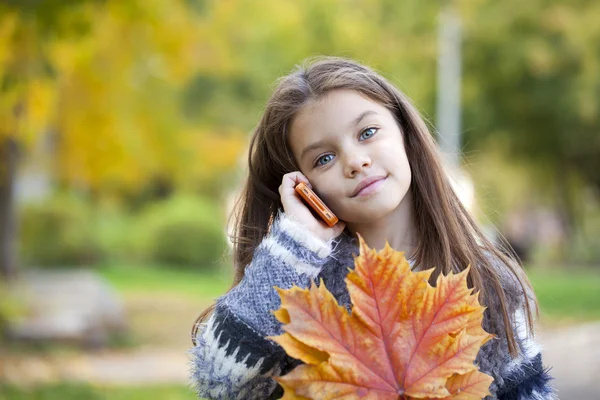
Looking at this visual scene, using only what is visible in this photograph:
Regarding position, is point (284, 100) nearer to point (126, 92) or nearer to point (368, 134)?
point (368, 134)

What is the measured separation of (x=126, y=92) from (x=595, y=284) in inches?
382

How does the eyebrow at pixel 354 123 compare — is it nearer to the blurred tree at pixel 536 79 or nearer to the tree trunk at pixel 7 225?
the tree trunk at pixel 7 225

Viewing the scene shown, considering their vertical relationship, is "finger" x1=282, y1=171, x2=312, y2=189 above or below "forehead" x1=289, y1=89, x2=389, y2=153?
below

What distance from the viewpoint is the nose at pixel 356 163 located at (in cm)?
179

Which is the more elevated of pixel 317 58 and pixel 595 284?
pixel 595 284

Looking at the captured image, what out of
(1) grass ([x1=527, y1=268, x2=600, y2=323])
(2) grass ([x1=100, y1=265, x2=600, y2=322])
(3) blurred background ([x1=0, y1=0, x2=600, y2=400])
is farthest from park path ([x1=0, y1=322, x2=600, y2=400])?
(2) grass ([x1=100, y1=265, x2=600, y2=322])

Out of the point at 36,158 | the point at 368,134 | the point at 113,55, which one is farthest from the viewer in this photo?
the point at 36,158

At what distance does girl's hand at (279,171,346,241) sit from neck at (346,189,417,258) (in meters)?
0.08

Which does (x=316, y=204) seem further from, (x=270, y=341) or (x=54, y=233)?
(x=54, y=233)

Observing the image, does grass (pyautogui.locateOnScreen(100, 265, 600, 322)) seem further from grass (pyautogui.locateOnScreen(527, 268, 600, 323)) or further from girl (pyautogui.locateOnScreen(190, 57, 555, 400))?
girl (pyautogui.locateOnScreen(190, 57, 555, 400))

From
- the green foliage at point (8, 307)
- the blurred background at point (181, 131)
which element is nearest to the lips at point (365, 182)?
the blurred background at point (181, 131)

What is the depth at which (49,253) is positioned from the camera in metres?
19.0

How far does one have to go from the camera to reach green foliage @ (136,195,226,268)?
69.8 feet

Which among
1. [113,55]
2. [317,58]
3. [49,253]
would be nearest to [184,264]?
[49,253]
